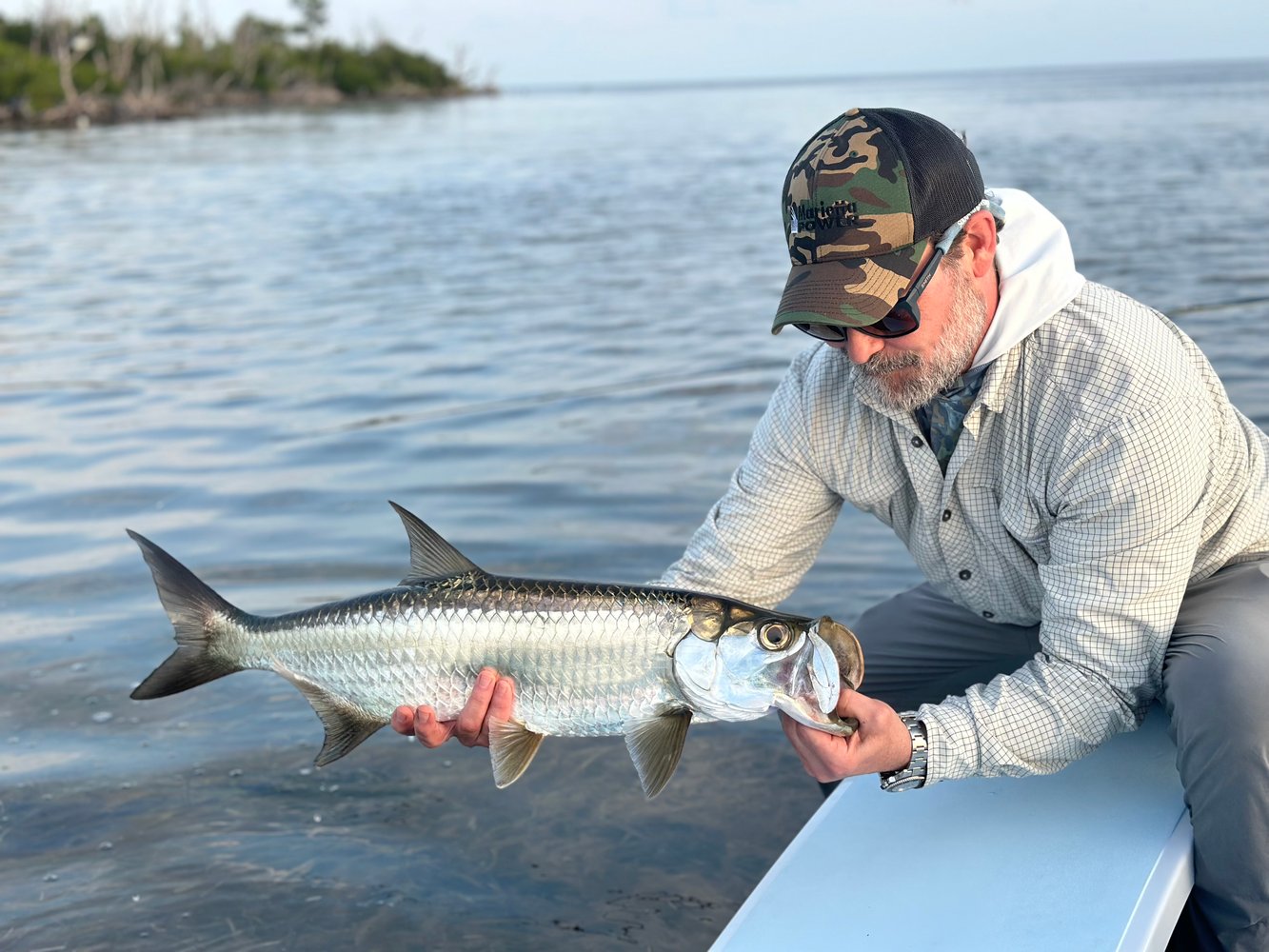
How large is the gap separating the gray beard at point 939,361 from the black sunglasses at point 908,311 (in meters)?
0.06

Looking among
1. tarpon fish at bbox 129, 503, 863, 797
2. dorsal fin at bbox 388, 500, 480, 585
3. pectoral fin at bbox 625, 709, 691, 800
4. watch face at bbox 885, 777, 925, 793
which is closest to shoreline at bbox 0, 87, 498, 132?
tarpon fish at bbox 129, 503, 863, 797

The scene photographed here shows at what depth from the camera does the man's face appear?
319 centimetres

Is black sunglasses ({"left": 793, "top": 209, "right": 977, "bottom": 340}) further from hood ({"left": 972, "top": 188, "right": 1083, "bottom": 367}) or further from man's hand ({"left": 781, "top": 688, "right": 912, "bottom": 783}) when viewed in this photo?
man's hand ({"left": 781, "top": 688, "right": 912, "bottom": 783})

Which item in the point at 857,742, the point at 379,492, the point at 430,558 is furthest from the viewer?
the point at 379,492

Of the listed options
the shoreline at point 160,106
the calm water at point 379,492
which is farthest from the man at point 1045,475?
the shoreline at point 160,106

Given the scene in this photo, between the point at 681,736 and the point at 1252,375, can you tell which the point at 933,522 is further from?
the point at 1252,375

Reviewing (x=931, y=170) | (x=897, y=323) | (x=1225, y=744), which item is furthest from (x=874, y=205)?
(x=1225, y=744)

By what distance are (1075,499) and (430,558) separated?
4.81 feet

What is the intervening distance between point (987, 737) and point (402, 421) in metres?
6.78

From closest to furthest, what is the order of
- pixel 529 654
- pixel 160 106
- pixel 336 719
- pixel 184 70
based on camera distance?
pixel 529 654 → pixel 336 719 → pixel 160 106 → pixel 184 70

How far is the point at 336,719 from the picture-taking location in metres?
3.31

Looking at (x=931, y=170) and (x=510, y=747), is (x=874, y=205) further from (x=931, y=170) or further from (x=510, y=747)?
(x=510, y=747)

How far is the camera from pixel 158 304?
48.2ft

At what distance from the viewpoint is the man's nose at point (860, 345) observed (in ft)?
10.5
